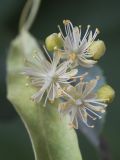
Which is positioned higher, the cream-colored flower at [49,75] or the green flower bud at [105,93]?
the cream-colored flower at [49,75]

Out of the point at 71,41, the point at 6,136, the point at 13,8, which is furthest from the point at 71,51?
the point at 13,8

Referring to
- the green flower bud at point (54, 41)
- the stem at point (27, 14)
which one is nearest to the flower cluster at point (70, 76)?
the green flower bud at point (54, 41)

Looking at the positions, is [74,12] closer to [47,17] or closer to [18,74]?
[47,17]

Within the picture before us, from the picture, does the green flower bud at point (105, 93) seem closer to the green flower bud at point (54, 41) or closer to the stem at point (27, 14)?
the green flower bud at point (54, 41)

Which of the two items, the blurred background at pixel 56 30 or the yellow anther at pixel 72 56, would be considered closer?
the yellow anther at pixel 72 56

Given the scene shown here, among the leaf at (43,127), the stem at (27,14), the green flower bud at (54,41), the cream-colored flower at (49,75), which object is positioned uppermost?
the stem at (27,14)

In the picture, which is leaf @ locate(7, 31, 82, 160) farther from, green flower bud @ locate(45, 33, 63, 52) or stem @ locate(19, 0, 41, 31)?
stem @ locate(19, 0, 41, 31)

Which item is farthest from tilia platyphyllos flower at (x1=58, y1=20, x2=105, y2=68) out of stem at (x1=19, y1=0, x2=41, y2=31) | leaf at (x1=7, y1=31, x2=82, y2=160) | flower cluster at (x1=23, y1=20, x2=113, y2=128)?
stem at (x1=19, y1=0, x2=41, y2=31)
